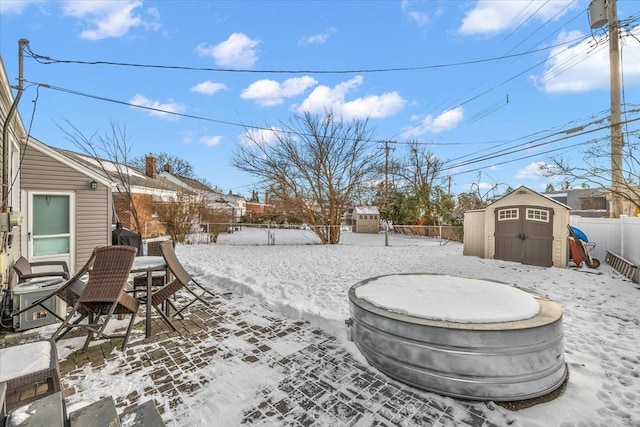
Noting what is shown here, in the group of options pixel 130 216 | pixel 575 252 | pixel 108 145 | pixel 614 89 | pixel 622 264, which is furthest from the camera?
pixel 130 216

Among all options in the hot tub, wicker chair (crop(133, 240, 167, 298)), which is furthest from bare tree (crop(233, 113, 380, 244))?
the hot tub

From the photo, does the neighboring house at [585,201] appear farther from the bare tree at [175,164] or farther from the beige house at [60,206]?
the bare tree at [175,164]

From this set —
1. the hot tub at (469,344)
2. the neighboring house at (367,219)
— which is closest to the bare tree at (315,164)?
the neighboring house at (367,219)

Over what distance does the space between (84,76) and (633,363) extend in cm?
1093

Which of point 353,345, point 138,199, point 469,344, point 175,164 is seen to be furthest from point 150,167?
point 469,344

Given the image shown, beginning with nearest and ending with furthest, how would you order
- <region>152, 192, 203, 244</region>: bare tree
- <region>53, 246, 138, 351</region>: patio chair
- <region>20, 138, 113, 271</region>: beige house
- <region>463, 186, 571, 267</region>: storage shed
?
1. <region>53, 246, 138, 351</region>: patio chair
2. <region>20, 138, 113, 271</region>: beige house
3. <region>463, 186, 571, 267</region>: storage shed
4. <region>152, 192, 203, 244</region>: bare tree

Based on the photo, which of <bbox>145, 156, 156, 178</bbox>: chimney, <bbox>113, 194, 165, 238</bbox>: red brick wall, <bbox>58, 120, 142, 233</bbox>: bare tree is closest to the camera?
<bbox>58, 120, 142, 233</bbox>: bare tree

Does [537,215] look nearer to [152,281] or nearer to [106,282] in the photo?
[152,281]

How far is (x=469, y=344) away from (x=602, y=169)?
8.47 m

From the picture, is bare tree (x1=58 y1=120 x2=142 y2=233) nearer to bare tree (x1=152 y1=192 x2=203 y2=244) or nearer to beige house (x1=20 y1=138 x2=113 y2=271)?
bare tree (x1=152 y1=192 x2=203 y2=244)

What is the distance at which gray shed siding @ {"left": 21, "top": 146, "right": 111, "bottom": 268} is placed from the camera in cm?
543

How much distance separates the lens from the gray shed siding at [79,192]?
17.8ft

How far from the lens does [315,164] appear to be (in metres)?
13.0

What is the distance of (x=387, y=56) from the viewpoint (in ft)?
32.0
